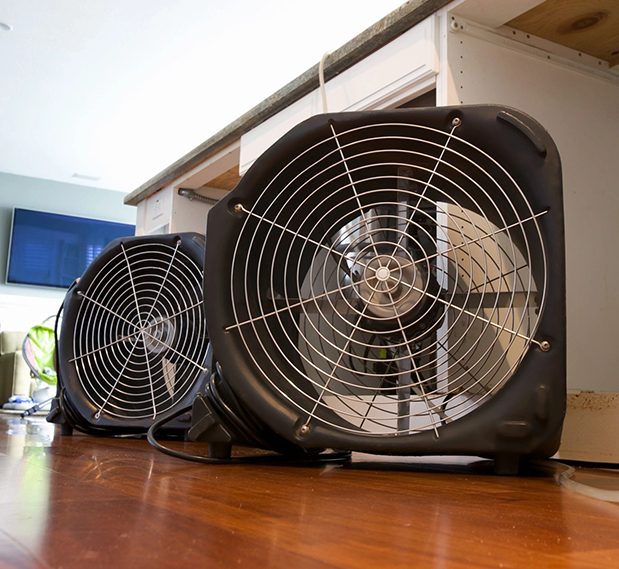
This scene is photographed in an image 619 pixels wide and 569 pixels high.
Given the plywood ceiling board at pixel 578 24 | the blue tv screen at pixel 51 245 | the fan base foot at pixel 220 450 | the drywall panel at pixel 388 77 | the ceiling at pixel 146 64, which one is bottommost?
the fan base foot at pixel 220 450

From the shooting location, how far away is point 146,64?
14.6 ft

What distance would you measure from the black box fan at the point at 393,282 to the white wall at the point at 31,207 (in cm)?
652

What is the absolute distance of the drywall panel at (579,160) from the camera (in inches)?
42.3

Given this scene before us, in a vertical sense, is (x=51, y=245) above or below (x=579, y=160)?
above

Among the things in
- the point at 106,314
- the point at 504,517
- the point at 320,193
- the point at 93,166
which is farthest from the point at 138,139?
the point at 504,517

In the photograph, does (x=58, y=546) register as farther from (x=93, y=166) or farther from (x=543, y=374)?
(x=93, y=166)

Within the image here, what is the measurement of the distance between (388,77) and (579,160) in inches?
14.0

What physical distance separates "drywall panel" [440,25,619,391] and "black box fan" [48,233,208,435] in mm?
539

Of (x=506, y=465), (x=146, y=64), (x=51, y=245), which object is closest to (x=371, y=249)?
(x=506, y=465)

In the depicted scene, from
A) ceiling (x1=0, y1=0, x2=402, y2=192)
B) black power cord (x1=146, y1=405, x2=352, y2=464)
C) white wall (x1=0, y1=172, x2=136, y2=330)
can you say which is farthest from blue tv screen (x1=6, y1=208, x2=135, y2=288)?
black power cord (x1=146, y1=405, x2=352, y2=464)

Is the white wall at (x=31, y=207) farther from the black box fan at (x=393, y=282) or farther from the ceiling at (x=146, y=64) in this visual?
the black box fan at (x=393, y=282)

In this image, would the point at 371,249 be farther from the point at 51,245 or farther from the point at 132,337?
the point at 51,245

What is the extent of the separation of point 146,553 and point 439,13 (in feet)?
3.13

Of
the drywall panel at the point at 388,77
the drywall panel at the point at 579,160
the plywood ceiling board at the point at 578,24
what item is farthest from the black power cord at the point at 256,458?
the plywood ceiling board at the point at 578,24
